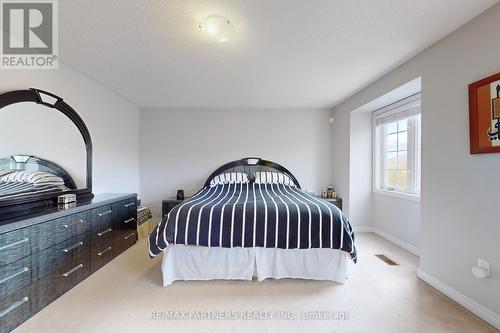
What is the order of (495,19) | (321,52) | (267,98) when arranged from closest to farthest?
1. (495,19)
2. (321,52)
3. (267,98)

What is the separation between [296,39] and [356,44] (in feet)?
1.94

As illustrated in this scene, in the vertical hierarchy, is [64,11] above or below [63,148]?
above

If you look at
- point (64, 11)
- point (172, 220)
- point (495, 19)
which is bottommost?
point (172, 220)

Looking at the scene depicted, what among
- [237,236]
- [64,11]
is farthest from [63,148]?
[237,236]

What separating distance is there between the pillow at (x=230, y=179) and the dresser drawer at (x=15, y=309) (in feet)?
8.59

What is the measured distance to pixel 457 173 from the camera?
1939 millimetres

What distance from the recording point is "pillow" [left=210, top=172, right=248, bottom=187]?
159 inches

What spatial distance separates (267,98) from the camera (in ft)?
12.5

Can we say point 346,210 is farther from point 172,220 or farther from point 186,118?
point 186,118

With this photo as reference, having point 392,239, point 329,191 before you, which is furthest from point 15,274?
point 392,239

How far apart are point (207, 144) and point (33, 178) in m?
2.61

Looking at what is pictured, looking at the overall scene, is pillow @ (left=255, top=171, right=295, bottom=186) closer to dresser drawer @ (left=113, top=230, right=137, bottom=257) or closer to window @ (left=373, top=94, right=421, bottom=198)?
window @ (left=373, top=94, right=421, bottom=198)

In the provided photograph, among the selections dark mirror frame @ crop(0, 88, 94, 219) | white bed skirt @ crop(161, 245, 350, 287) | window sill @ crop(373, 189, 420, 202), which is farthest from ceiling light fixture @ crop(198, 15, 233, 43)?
window sill @ crop(373, 189, 420, 202)

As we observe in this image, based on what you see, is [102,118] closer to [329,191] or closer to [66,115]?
[66,115]
